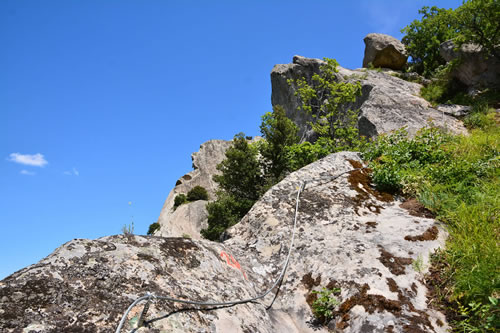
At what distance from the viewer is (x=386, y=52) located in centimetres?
2834

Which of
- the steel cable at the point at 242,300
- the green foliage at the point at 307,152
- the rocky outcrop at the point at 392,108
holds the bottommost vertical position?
the steel cable at the point at 242,300

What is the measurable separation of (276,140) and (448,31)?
719 inches

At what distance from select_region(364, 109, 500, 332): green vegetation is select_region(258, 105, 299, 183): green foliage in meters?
16.8

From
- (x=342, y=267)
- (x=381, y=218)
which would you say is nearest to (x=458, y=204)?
(x=381, y=218)

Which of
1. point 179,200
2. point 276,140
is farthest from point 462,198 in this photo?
point 179,200

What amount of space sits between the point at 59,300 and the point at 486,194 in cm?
514

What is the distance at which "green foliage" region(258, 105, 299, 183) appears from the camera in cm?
2477

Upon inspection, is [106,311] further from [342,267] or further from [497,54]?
[497,54]

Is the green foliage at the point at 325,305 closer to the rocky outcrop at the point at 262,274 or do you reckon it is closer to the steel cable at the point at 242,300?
the rocky outcrop at the point at 262,274

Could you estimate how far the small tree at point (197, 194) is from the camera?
4362 centimetres

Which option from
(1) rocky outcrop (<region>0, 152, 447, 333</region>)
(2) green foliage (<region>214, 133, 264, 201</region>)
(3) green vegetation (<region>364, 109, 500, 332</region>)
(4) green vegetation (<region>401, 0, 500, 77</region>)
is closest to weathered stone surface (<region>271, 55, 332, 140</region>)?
(2) green foliage (<region>214, 133, 264, 201</region>)

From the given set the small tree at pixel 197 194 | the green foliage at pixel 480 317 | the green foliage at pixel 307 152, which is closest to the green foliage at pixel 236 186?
the green foliage at pixel 307 152

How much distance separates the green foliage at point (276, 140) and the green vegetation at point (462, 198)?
1683 centimetres

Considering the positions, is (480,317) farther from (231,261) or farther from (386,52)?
(386,52)
